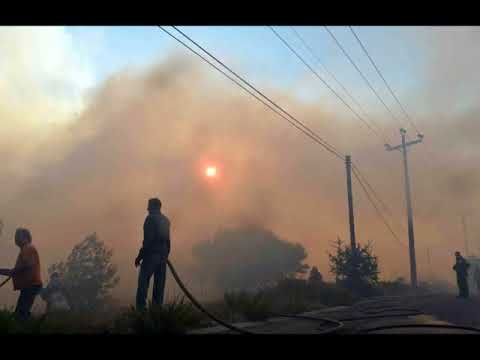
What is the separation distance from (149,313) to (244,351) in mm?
2973

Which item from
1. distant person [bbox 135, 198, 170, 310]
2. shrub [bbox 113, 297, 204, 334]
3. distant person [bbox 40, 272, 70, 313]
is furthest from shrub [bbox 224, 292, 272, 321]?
distant person [bbox 40, 272, 70, 313]

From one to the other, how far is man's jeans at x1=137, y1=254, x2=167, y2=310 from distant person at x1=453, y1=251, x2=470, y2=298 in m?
15.1

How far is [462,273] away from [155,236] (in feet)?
51.7

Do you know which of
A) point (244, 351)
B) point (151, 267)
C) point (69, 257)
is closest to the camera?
point (244, 351)

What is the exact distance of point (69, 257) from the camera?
260ft

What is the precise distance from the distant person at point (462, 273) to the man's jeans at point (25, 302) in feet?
55.9

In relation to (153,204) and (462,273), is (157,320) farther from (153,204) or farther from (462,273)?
(462,273)

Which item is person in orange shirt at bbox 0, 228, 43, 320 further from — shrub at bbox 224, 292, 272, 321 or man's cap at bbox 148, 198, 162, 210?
shrub at bbox 224, 292, 272, 321

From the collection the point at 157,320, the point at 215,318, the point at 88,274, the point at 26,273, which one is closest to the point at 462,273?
the point at 215,318

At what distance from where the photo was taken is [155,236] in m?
8.82
